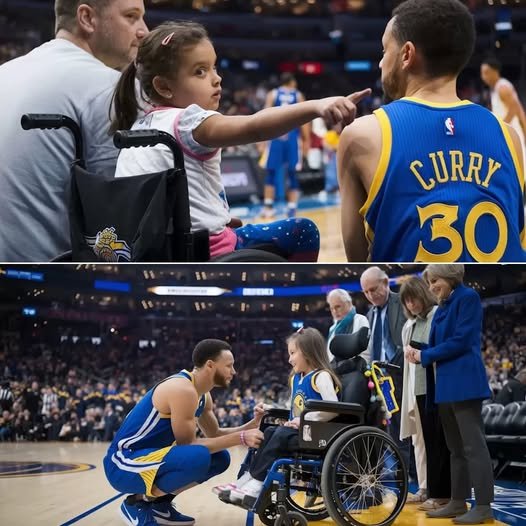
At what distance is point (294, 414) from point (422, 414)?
286 mm

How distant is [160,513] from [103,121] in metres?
1.04

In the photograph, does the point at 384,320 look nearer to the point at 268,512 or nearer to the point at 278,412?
the point at 278,412

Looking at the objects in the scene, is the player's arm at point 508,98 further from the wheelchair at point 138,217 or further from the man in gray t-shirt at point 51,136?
the wheelchair at point 138,217

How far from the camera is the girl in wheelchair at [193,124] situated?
195cm

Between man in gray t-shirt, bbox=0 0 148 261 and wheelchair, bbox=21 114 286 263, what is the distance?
0.26 meters

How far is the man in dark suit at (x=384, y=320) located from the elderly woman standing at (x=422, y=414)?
1cm

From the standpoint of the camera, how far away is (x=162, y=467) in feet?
6.30

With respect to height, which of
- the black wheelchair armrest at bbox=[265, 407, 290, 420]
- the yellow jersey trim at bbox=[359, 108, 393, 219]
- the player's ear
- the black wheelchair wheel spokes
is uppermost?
the player's ear

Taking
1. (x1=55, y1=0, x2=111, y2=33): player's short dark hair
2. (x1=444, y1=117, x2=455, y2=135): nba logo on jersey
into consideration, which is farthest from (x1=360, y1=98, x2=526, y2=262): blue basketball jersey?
(x1=55, y1=0, x2=111, y2=33): player's short dark hair

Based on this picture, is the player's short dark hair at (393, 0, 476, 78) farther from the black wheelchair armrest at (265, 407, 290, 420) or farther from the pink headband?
the black wheelchair armrest at (265, 407, 290, 420)

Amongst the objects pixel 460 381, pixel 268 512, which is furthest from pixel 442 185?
pixel 268 512

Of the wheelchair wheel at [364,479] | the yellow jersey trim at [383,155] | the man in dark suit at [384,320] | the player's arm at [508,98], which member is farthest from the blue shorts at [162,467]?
the player's arm at [508,98]

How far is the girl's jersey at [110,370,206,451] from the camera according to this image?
193 cm

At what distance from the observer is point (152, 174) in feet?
6.29
